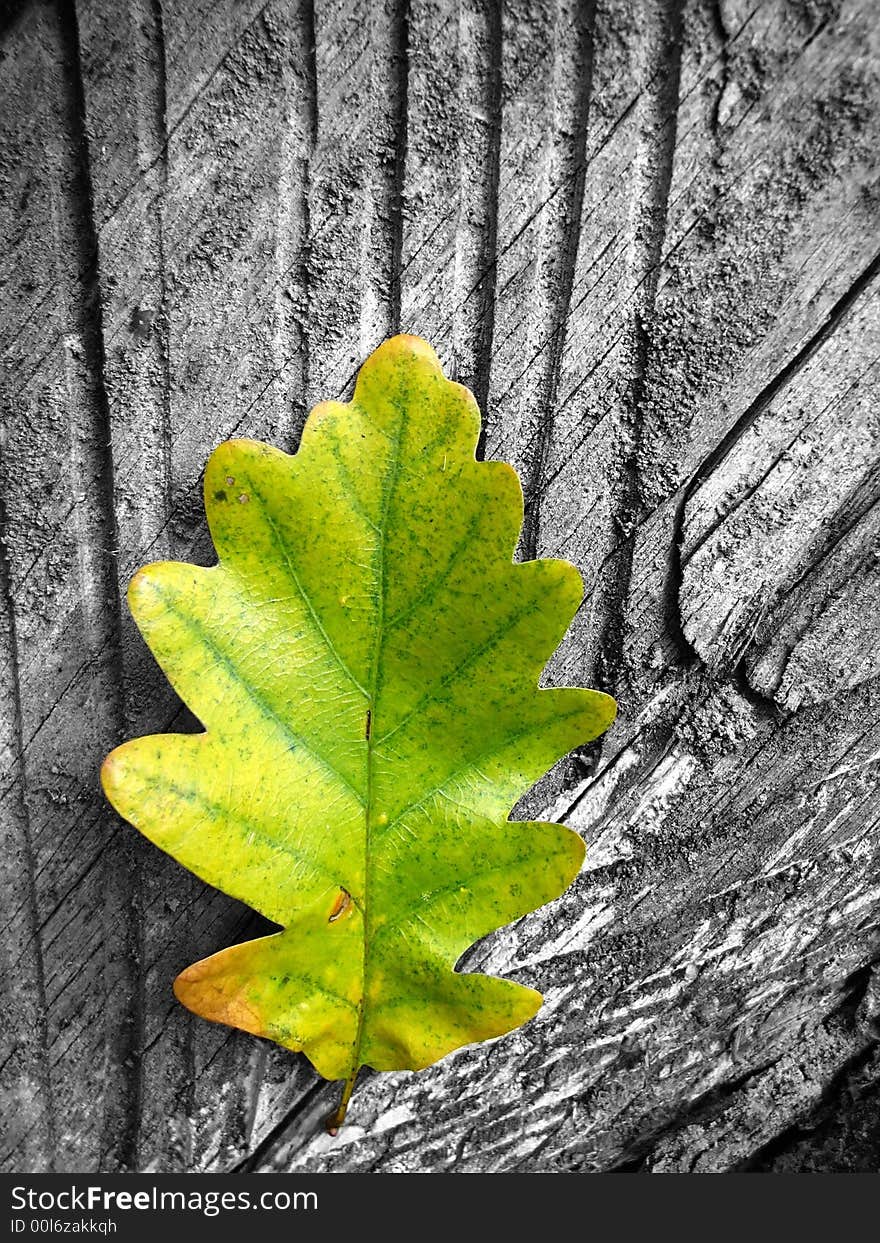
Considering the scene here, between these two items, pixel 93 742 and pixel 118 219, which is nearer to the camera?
pixel 118 219

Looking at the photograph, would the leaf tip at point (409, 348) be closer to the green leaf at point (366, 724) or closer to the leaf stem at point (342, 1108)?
the green leaf at point (366, 724)

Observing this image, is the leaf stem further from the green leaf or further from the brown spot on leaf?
the brown spot on leaf

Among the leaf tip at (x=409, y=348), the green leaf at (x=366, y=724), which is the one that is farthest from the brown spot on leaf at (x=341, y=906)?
the leaf tip at (x=409, y=348)

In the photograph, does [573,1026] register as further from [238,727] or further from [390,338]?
[390,338]

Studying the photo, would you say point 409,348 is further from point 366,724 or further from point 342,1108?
point 342,1108

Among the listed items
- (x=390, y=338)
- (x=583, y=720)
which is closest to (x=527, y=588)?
(x=583, y=720)

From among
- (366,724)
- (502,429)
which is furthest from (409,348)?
(366,724)
